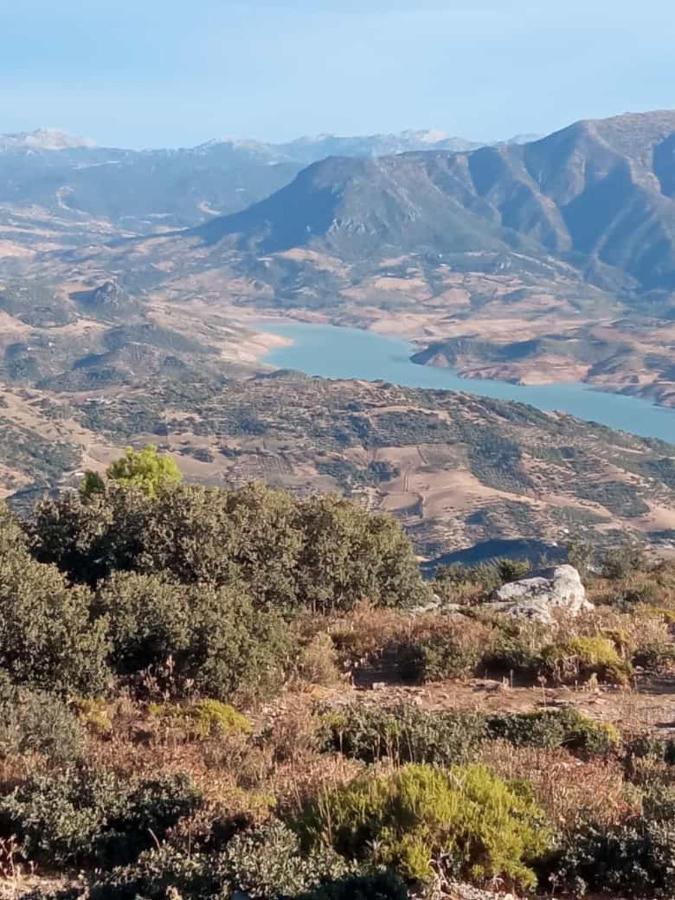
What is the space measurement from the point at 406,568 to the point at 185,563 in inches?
157

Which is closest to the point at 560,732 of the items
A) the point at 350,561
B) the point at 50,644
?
the point at 50,644

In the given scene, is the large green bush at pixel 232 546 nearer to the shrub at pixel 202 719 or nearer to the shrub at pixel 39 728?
the shrub at pixel 202 719

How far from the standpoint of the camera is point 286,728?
7.57 meters

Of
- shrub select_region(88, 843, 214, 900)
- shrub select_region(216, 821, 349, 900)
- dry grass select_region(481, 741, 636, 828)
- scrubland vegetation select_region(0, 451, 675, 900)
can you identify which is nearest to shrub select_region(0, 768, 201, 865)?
scrubland vegetation select_region(0, 451, 675, 900)

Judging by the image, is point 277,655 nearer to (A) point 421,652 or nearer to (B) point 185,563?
(A) point 421,652

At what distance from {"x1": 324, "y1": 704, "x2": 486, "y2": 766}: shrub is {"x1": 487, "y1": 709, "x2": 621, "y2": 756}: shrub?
0.22 meters

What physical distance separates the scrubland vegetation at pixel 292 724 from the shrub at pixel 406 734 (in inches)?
1.0

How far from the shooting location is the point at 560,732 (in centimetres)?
774

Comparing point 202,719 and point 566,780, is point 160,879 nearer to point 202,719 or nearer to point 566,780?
point 566,780

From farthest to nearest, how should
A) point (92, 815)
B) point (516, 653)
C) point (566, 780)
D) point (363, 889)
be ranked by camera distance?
point (516, 653) < point (566, 780) < point (92, 815) < point (363, 889)

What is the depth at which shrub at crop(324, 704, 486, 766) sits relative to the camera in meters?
6.98

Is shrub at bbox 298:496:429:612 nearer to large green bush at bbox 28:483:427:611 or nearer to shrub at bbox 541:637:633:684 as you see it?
large green bush at bbox 28:483:427:611

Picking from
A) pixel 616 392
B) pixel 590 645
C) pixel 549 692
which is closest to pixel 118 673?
pixel 549 692

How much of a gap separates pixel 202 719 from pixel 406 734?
1.87 metres
